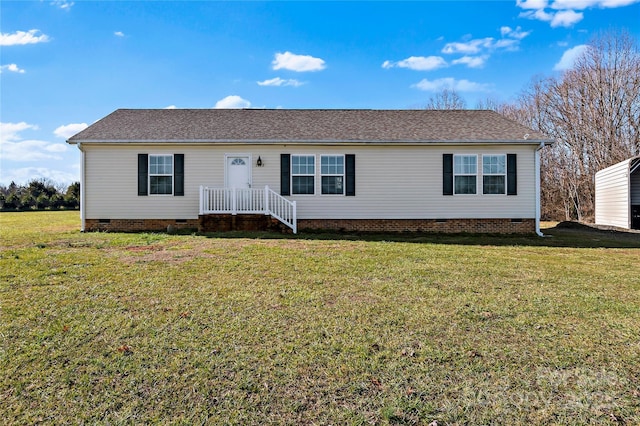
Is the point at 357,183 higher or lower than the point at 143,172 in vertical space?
lower

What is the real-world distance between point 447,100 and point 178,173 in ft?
89.6

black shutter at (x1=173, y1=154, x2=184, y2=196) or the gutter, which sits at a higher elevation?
the gutter

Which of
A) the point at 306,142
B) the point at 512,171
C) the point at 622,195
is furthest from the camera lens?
the point at 622,195

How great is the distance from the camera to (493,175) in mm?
12672

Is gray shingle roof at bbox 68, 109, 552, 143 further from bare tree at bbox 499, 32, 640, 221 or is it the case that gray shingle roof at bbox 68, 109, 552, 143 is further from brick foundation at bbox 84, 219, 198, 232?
bare tree at bbox 499, 32, 640, 221

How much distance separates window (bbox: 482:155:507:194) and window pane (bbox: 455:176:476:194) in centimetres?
39

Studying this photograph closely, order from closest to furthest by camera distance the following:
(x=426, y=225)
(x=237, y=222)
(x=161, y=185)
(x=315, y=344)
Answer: (x=315, y=344)
(x=237, y=222)
(x=161, y=185)
(x=426, y=225)

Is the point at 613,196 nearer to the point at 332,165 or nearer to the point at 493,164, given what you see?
the point at 493,164

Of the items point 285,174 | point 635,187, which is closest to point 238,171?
point 285,174

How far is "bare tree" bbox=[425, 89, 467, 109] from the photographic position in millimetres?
32750

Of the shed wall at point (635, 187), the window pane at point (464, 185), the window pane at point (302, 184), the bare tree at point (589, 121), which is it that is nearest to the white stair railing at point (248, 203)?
the window pane at point (302, 184)

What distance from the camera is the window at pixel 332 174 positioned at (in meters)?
12.8

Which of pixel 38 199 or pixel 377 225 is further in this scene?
pixel 38 199

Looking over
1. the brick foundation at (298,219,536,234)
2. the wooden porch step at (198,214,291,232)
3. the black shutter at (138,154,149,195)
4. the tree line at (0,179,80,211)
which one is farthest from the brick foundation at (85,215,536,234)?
the tree line at (0,179,80,211)
